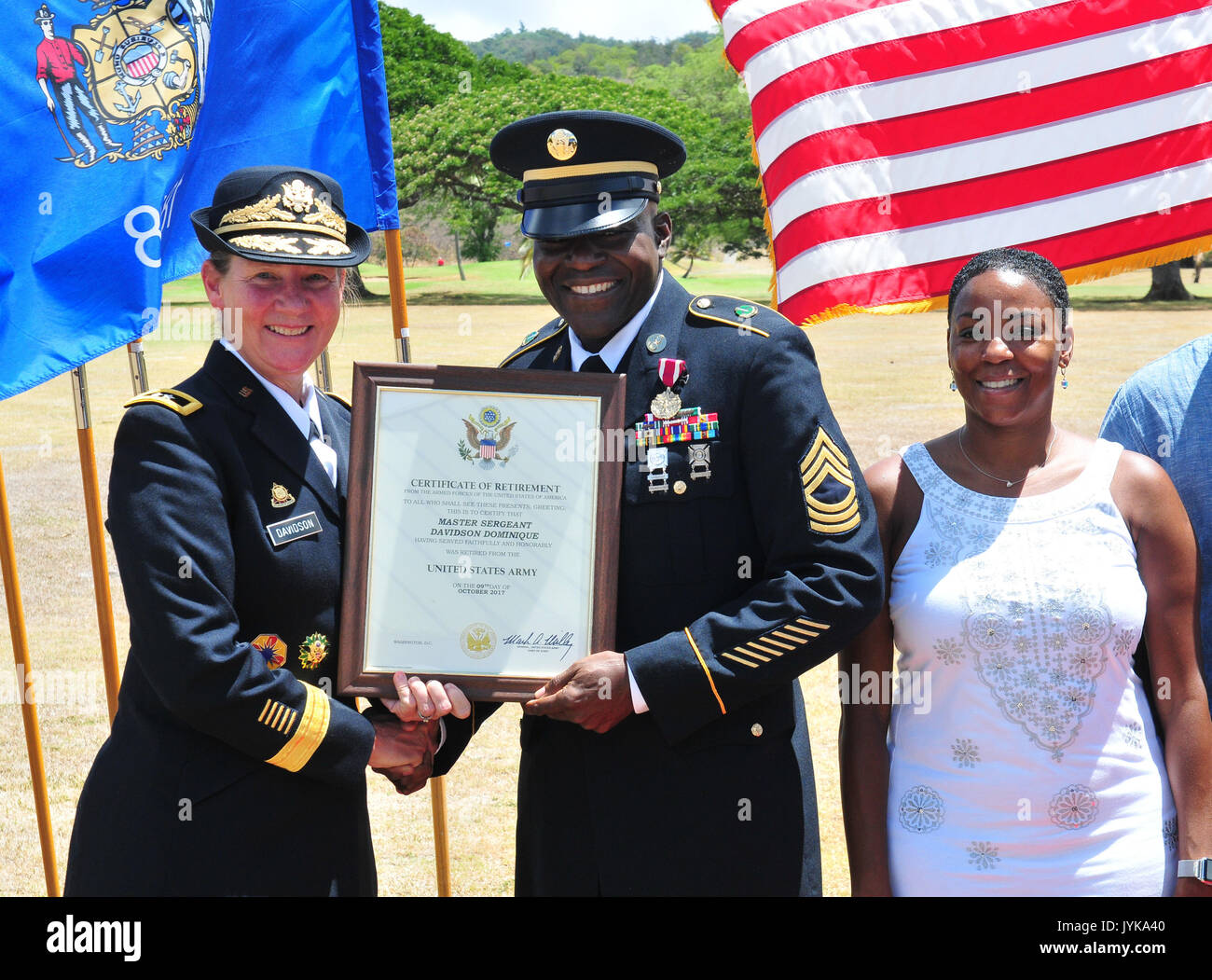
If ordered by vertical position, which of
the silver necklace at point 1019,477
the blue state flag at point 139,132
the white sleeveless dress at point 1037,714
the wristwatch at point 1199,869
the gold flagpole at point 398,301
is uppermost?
the blue state flag at point 139,132

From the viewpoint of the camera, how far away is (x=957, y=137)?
4.86m

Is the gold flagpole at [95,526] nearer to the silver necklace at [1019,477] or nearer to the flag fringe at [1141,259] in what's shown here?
the silver necklace at [1019,477]

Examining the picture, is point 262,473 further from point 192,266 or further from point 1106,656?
point 1106,656

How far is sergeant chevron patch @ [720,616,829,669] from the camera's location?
2.69 metres

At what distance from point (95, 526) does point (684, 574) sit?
90.8 inches

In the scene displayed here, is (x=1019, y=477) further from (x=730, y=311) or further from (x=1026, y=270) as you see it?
(x=730, y=311)

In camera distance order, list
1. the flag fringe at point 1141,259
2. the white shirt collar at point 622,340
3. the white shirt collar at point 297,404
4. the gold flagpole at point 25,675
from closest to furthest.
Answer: the white shirt collar at point 297,404
the white shirt collar at point 622,340
the gold flagpole at point 25,675
the flag fringe at point 1141,259

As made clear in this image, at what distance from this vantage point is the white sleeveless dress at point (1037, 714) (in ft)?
8.87

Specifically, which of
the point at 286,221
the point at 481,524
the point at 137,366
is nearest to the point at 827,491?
the point at 481,524

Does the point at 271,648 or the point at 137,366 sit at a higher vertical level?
the point at 137,366

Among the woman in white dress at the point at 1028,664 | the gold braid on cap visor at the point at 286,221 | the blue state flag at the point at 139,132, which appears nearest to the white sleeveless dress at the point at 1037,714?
the woman in white dress at the point at 1028,664

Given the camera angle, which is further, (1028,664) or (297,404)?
(297,404)

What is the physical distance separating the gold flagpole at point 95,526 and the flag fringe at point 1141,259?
351 cm
